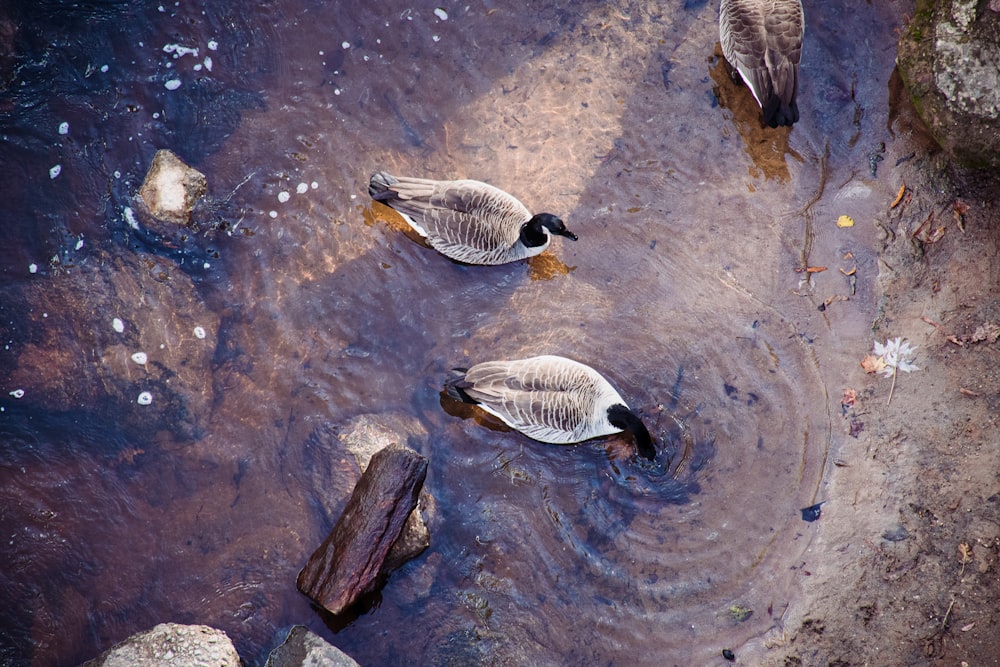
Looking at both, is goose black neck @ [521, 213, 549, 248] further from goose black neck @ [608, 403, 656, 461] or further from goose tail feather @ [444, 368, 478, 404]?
goose black neck @ [608, 403, 656, 461]

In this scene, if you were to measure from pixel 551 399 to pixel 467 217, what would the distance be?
180 centimetres

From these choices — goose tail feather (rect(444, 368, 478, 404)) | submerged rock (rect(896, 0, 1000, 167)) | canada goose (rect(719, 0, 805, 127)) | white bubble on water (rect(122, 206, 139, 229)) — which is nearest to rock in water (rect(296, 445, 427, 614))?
goose tail feather (rect(444, 368, 478, 404))

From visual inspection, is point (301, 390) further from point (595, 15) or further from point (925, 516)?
point (925, 516)

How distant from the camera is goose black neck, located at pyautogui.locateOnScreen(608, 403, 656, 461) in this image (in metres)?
5.14

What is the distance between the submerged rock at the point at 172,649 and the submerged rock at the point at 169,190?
138 inches

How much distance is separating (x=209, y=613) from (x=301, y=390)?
6.44 feet

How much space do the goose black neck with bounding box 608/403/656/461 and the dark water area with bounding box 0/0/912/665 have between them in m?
0.29

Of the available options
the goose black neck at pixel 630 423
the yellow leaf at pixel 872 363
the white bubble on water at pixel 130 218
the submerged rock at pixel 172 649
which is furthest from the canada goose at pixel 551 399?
the white bubble on water at pixel 130 218

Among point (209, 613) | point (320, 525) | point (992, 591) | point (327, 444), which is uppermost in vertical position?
point (992, 591)

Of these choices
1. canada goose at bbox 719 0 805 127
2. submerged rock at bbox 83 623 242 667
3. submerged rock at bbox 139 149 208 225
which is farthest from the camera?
canada goose at bbox 719 0 805 127

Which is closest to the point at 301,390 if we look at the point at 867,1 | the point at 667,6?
the point at 667,6

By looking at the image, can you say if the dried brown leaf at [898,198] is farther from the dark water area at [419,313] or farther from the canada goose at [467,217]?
the canada goose at [467,217]

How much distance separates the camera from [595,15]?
6363 millimetres

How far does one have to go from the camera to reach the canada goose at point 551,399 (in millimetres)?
5188
